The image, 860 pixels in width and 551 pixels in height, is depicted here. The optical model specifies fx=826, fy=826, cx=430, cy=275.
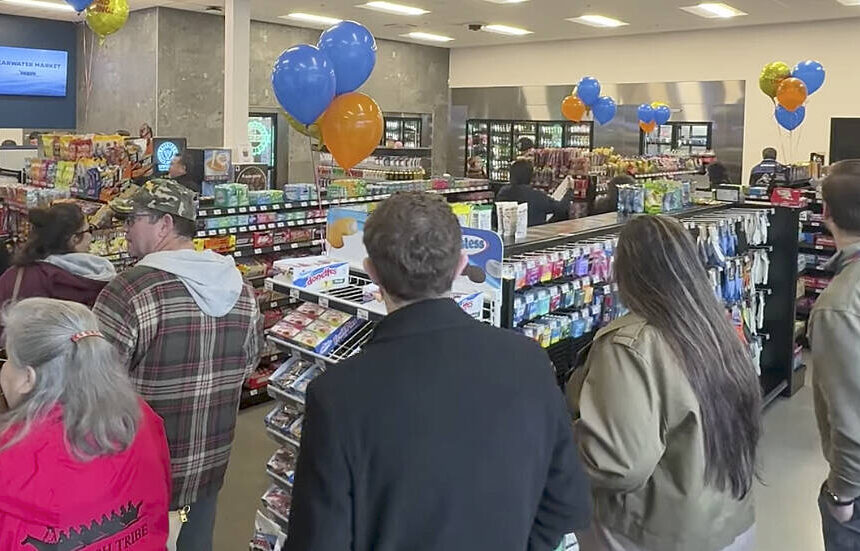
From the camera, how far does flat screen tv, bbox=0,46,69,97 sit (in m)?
13.4

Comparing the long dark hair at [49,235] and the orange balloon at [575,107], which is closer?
the long dark hair at [49,235]

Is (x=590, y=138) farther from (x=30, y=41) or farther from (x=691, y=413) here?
(x=691, y=413)

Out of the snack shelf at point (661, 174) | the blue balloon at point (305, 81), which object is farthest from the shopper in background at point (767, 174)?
the blue balloon at point (305, 81)

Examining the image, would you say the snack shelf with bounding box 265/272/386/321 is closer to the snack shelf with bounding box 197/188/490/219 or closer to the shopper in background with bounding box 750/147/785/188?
the snack shelf with bounding box 197/188/490/219

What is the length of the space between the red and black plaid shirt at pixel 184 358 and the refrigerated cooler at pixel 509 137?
1263cm

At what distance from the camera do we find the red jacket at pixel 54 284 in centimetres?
336

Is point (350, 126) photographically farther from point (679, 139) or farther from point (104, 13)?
point (679, 139)

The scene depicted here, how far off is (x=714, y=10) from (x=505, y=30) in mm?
3746

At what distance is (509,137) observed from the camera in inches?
650

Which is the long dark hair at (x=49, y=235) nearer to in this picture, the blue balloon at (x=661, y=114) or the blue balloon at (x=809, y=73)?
the blue balloon at (x=809, y=73)

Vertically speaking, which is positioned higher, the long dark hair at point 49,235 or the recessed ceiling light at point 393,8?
the recessed ceiling light at point 393,8

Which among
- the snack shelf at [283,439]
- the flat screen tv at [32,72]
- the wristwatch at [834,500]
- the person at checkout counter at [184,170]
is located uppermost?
the flat screen tv at [32,72]

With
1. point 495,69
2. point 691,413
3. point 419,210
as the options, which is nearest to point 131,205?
point 419,210

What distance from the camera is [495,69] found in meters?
16.8
